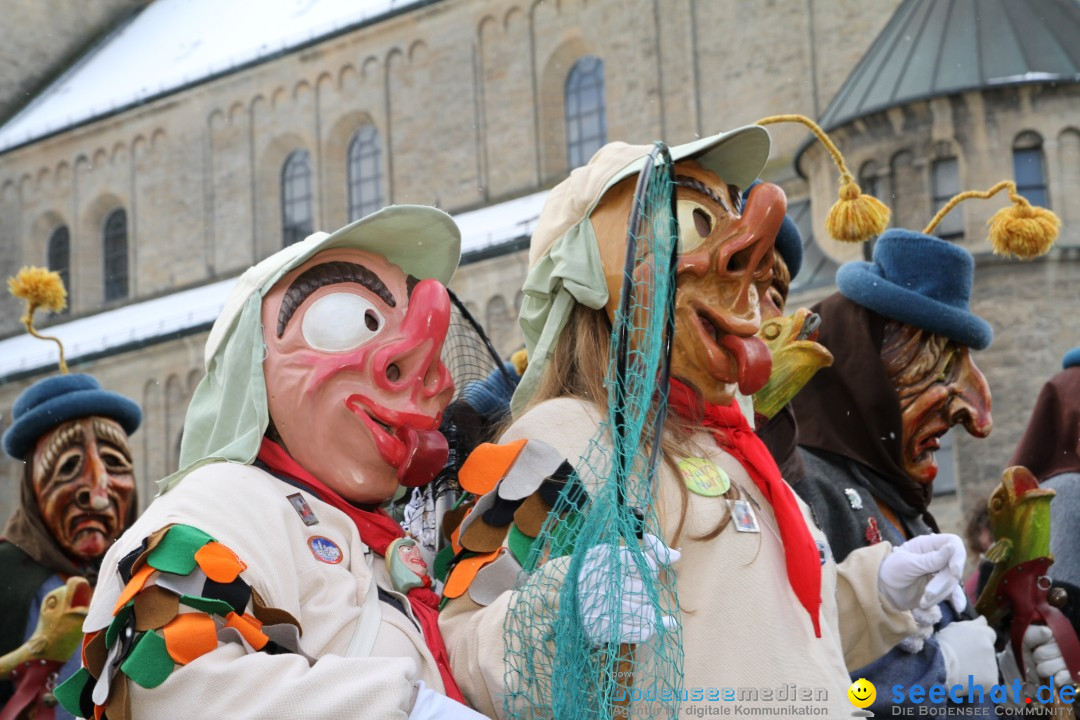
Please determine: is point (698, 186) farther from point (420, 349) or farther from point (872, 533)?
point (872, 533)

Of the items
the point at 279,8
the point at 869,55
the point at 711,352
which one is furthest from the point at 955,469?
the point at 279,8

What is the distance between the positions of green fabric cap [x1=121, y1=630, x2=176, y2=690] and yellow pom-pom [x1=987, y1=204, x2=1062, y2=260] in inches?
174

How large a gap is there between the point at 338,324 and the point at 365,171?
24522mm

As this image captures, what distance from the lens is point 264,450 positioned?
3754 millimetres

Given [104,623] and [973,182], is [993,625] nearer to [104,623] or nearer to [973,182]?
[104,623]

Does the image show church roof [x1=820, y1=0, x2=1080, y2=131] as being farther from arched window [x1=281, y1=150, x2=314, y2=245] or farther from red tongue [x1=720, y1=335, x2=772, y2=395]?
red tongue [x1=720, y1=335, x2=772, y2=395]

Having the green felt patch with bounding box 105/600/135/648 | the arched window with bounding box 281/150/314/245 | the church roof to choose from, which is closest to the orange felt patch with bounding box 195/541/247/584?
the green felt patch with bounding box 105/600/135/648

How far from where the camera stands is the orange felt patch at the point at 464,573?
3.50 metres

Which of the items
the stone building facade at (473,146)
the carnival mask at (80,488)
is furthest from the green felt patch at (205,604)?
the stone building facade at (473,146)

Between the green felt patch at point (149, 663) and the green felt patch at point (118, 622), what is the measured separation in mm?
90

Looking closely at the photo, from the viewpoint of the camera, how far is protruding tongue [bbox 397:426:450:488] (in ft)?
12.3

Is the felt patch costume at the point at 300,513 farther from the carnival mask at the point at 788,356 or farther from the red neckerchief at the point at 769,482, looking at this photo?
the carnival mask at the point at 788,356

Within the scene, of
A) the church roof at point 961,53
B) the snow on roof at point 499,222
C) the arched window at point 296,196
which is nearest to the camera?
the church roof at point 961,53

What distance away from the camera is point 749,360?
12.2 feet
